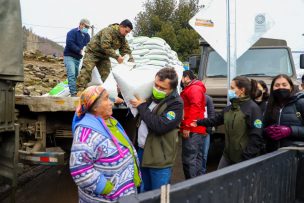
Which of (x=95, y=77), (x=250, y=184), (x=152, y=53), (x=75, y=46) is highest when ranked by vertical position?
(x=75, y=46)

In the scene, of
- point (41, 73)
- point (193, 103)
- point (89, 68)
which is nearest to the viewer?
point (193, 103)

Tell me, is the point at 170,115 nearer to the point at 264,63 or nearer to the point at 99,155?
the point at 99,155

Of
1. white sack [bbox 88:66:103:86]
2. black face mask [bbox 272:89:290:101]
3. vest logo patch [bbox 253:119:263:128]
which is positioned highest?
white sack [bbox 88:66:103:86]

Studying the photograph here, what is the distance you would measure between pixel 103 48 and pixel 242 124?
8.47ft

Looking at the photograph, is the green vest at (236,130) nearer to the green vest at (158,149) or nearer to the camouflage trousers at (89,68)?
the green vest at (158,149)

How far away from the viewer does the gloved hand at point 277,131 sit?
10.2ft

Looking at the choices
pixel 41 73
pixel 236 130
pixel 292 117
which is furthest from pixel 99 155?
pixel 41 73

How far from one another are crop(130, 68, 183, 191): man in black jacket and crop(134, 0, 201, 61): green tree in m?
19.5

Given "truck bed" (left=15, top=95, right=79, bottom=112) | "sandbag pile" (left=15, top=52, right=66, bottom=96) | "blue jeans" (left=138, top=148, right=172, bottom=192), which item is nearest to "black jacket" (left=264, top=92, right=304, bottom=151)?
"blue jeans" (left=138, top=148, right=172, bottom=192)

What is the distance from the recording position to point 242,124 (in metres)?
3.28

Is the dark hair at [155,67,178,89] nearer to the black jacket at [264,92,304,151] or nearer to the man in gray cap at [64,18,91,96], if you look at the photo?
the black jacket at [264,92,304,151]

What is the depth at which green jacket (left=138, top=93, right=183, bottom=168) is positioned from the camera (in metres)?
2.92

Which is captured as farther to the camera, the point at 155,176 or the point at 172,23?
the point at 172,23

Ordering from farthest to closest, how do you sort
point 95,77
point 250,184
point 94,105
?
point 95,77
point 94,105
point 250,184
